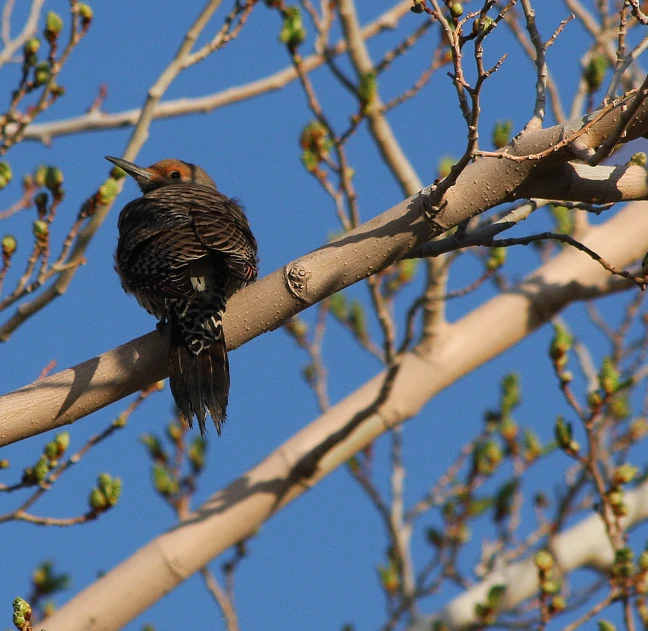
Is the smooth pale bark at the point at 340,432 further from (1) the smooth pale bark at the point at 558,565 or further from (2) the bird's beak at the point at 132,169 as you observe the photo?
(2) the bird's beak at the point at 132,169

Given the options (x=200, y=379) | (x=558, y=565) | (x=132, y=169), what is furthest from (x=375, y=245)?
(x=558, y=565)

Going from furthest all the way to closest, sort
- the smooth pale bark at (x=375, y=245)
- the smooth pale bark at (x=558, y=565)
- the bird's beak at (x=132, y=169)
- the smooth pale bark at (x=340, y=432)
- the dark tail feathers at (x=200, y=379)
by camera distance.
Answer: the smooth pale bark at (x=558, y=565)
the bird's beak at (x=132, y=169)
the smooth pale bark at (x=340, y=432)
the dark tail feathers at (x=200, y=379)
the smooth pale bark at (x=375, y=245)

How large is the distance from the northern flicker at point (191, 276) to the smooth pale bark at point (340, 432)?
4.00 ft

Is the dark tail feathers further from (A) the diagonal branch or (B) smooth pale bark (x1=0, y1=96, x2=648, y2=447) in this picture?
(A) the diagonal branch

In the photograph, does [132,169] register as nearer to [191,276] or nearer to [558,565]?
[191,276]

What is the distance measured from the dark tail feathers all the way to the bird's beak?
136cm

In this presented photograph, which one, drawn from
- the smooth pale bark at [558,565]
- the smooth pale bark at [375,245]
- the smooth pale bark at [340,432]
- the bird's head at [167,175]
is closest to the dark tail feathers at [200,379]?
the smooth pale bark at [375,245]

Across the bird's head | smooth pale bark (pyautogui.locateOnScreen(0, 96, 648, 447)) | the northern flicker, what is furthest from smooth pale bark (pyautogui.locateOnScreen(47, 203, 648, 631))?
the bird's head

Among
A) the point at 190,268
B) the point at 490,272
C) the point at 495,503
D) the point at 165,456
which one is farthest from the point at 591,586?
the point at 190,268

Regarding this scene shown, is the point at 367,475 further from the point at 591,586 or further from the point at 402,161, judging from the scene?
the point at 402,161

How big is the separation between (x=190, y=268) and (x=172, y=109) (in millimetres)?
2716

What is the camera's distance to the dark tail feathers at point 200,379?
3.75m

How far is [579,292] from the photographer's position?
568 centimetres

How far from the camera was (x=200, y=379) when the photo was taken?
151 inches
